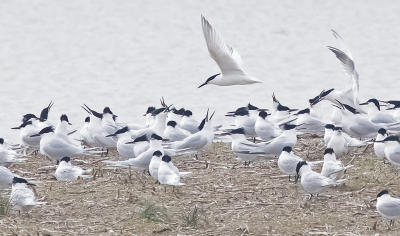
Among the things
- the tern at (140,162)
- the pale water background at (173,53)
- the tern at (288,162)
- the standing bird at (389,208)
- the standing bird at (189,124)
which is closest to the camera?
the standing bird at (389,208)

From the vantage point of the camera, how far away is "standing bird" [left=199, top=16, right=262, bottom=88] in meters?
8.04

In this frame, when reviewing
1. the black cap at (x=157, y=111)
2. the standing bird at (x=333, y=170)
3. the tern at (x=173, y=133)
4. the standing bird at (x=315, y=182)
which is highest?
the black cap at (x=157, y=111)

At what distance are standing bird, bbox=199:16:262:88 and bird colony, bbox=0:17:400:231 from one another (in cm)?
1

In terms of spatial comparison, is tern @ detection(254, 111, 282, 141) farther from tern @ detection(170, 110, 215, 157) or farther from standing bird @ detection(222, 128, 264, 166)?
tern @ detection(170, 110, 215, 157)

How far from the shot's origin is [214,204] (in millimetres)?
5805

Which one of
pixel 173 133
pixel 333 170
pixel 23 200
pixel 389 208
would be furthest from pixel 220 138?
pixel 389 208

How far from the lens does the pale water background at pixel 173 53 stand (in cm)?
1372

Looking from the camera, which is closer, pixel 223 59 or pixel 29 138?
pixel 29 138

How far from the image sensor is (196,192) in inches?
244

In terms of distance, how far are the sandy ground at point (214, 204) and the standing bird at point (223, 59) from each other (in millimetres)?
1694

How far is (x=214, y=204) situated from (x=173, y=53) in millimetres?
12325

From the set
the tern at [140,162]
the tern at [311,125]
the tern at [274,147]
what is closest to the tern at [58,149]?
the tern at [140,162]

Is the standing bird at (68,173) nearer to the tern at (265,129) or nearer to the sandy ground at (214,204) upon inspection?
the sandy ground at (214,204)

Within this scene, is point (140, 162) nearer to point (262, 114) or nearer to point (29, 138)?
point (262, 114)
